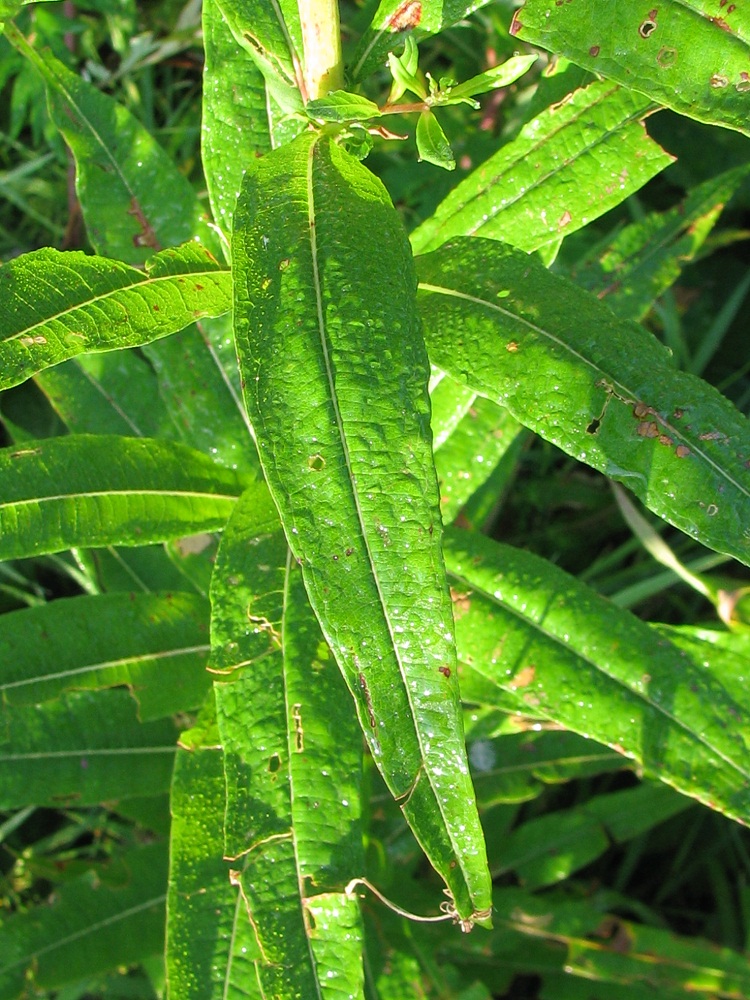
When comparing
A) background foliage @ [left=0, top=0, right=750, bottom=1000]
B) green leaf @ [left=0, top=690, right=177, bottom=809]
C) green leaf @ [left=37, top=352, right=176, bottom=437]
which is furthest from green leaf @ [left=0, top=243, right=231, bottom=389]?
green leaf @ [left=0, top=690, right=177, bottom=809]

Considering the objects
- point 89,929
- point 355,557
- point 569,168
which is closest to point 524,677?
point 355,557

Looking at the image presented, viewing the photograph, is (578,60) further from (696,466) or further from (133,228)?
(133,228)

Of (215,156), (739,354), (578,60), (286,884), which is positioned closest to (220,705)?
(286,884)

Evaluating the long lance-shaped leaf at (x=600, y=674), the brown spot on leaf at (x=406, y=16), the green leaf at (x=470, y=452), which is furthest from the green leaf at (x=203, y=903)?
the brown spot on leaf at (x=406, y=16)

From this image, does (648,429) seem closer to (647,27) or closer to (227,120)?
(647,27)

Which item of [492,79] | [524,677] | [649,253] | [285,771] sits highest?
[649,253]

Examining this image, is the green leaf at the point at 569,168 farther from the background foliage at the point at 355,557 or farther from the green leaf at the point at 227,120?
the green leaf at the point at 227,120
